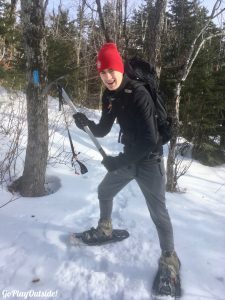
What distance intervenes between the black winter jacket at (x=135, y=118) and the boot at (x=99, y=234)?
0.91 m

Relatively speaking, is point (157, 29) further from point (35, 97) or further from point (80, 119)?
point (80, 119)

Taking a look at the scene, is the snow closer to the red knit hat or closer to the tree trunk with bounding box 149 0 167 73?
the red knit hat

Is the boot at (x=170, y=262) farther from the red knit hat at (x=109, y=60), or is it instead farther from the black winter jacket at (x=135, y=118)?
the red knit hat at (x=109, y=60)

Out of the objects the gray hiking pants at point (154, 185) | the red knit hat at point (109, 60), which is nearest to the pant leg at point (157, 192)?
the gray hiking pants at point (154, 185)

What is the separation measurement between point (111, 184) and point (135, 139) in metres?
0.62

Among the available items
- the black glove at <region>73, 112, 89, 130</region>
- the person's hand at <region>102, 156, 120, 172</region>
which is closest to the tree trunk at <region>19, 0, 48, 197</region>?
the black glove at <region>73, 112, 89, 130</region>

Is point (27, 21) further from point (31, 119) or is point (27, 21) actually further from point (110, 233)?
point (110, 233)

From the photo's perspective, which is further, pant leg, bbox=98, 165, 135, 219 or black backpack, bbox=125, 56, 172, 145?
pant leg, bbox=98, 165, 135, 219

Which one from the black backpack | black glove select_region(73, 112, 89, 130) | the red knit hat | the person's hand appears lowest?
the person's hand

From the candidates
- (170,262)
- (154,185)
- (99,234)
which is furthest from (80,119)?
(170,262)

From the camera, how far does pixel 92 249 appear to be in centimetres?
307

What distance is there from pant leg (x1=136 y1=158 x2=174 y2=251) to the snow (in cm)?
35

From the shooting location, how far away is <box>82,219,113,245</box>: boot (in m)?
3.13

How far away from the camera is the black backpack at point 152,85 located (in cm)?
253
